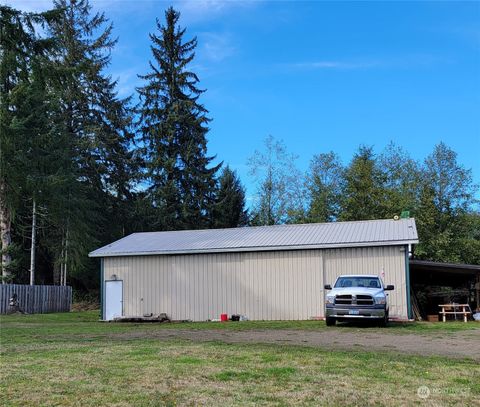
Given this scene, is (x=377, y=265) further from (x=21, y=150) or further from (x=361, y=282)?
(x=21, y=150)

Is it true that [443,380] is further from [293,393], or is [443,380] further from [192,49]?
[192,49]

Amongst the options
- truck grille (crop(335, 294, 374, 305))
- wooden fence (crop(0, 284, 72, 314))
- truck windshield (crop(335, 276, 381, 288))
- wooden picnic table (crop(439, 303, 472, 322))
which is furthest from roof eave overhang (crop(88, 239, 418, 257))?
wooden fence (crop(0, 284, 72, 314))

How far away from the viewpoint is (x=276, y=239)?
23.9 metres

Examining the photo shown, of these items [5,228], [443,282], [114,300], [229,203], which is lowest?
[114,300]

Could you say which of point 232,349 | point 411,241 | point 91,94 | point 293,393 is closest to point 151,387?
point 293,393

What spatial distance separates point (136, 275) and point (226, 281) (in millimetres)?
4278

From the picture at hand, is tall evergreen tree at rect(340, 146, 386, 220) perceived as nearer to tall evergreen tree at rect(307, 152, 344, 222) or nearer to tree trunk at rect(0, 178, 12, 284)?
tall evergreen tree at rect(307, 152, 344, 222)

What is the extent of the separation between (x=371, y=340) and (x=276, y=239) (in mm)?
11077

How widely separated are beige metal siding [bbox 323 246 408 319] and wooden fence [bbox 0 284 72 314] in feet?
52.0

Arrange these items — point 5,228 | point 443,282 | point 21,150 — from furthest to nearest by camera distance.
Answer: point 5,228 → point 21,150 → point 443,282

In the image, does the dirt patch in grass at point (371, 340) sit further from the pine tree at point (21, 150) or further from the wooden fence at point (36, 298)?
the pine tree at point (21, 150)

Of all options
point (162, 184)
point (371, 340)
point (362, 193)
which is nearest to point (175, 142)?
point (162, 184)

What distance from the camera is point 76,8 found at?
138ft

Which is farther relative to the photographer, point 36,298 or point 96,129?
point 96,129
